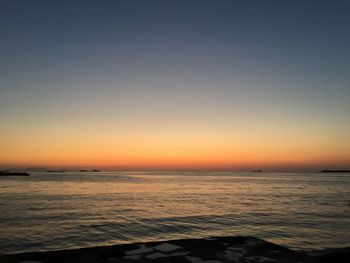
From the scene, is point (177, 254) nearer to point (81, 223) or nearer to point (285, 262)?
point (285, 262)

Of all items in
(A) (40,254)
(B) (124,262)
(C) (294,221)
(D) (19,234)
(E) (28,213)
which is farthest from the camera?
(E) (28,213)

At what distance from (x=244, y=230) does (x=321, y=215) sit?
1283 centimetres

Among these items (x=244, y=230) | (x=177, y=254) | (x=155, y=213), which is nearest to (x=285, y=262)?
(x=177, y=254)

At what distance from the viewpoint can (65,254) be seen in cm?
995

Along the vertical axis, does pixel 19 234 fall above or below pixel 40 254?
below

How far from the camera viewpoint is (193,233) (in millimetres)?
19234

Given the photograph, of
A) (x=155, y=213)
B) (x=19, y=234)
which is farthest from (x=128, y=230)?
(x=155, y=213)

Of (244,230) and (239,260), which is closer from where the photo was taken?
(239,260)

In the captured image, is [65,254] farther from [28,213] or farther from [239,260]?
[28,213]

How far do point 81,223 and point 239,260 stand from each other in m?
17.0

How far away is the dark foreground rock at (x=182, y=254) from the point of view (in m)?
9.34

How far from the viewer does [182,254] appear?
995 centimetres

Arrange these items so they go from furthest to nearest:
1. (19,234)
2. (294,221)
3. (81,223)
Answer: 1. (294,221)
2. (81,223)
3. (19,234)

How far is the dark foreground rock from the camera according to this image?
30.6ft
